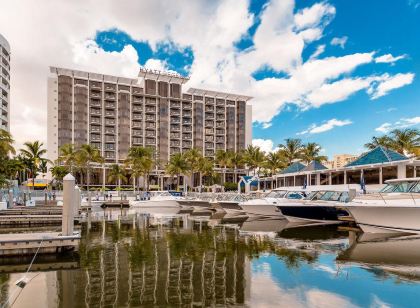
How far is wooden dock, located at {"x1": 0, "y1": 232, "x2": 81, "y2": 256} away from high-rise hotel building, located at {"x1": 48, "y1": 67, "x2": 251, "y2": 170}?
8374 cm

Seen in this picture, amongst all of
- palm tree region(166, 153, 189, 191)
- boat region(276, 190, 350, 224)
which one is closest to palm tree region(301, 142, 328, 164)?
palm tree region(166, 153, 189, 191)

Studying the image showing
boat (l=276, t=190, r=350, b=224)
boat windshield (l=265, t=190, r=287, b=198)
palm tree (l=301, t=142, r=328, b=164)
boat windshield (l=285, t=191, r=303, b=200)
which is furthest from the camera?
palm tree (l=301, t=142, r=328, b=164)

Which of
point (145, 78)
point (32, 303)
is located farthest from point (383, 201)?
point (145, 78)

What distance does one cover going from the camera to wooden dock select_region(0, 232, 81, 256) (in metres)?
15.5

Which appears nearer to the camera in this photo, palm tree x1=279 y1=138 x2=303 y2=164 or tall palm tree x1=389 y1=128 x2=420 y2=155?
tall palm tree x1=389 y1=128 x2=420 y2=155

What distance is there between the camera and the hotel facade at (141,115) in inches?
3725

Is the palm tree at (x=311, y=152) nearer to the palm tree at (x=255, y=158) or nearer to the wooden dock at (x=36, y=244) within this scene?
the palm tree at (x=255, y=158)

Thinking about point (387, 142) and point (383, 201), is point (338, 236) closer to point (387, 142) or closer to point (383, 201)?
point (383, 201)

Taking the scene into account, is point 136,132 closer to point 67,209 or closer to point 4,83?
point 4,83

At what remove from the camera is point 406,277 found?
41.6ft

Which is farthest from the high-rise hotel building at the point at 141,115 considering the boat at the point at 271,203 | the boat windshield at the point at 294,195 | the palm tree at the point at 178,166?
the boat windshield at the point at 294,195

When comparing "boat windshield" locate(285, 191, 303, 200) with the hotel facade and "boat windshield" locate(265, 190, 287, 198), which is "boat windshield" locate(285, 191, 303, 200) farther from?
the hotel facade

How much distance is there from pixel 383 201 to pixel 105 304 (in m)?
17.7

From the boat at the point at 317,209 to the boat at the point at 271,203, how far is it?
128 cm
